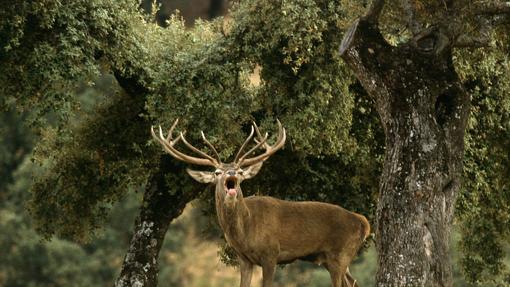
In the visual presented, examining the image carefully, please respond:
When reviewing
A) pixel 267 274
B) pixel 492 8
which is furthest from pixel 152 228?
pixel 492 8

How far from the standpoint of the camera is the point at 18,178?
5012cm

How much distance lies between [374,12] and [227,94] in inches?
199

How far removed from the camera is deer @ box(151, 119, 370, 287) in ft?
62.8

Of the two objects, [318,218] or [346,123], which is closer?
[318,218]

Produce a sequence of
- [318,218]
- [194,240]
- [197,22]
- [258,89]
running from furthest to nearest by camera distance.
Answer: [194,240]
[197,22]
[258,89]
[318,218]

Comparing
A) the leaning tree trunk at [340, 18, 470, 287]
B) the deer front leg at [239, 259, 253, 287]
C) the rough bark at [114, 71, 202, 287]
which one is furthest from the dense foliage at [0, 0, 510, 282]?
the deer front leg at [239, 259, 253, 287]

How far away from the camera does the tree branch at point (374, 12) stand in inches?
770

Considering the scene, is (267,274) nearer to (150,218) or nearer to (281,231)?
(281,231)

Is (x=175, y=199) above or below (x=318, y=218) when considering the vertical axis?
above

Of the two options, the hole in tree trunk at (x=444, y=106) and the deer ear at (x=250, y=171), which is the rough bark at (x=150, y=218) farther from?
the hole in tree trunk at (x=444, y=106)

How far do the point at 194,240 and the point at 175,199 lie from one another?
29.1 meters

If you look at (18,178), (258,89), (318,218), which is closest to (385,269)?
(318,218)

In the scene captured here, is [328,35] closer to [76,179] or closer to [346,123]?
[346,123]

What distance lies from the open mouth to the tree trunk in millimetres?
→ 6156
